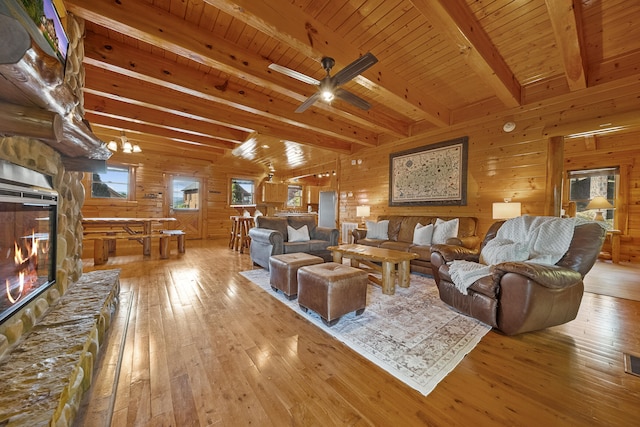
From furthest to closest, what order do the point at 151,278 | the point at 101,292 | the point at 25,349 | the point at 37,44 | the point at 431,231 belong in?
the point at 431,231 < the point at 151,278 < the point at 101,292 < the point at 25,349 < the point at 37,44

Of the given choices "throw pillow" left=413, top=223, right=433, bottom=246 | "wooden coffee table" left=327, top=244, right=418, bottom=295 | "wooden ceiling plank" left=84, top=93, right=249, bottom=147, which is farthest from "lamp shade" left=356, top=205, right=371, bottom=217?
"wooden ceiling plank" left=84, top=93, right=249, bottom=147

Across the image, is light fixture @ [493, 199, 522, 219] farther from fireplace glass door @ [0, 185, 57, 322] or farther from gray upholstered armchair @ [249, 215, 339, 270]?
fireplace glass door @ [0, 185, 57, 322]

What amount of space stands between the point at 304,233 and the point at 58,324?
301cm

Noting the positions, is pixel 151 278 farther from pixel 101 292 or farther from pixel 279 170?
pixel 279 170

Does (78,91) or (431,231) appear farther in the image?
(431,231)

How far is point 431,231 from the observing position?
3.83 meters

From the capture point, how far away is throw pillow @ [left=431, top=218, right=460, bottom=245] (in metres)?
3.64

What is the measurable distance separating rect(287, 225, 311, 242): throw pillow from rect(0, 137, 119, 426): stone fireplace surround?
7.70ft

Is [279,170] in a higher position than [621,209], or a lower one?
higher

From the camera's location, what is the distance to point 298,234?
3.99 metres

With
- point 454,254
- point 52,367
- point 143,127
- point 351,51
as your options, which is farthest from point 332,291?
point 143,127

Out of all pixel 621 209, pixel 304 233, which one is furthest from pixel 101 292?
pixel 621 209

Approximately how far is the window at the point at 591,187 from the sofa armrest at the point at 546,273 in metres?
5.72

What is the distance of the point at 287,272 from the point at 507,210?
3111mm
